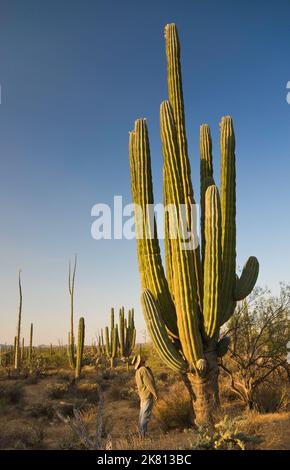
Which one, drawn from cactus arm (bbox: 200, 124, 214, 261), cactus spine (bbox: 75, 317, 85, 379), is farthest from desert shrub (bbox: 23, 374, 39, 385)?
cactus arm (bbox: 200, 124, 214, 261)

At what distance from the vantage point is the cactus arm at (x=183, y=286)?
8031 millimetres

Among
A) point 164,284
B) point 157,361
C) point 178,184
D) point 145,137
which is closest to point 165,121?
point 145,137

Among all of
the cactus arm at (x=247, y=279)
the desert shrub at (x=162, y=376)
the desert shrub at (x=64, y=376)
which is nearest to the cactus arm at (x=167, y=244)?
the cactus arm at (x=247, y=279)

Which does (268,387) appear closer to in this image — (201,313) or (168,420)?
(168,420)

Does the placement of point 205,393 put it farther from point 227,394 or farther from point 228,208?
point 228,208

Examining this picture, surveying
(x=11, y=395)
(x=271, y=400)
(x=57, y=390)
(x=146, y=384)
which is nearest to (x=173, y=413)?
(x=146, y=384)

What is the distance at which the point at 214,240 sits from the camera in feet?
26.9

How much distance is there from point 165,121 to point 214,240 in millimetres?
2713

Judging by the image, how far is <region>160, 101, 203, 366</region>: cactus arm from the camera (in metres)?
8.03

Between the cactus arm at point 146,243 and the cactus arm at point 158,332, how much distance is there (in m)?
0.54

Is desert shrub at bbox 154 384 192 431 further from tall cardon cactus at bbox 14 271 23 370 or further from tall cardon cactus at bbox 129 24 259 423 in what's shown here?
tall cardon cactus at bbox 14 271 23 370

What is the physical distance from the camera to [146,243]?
8.75 meters

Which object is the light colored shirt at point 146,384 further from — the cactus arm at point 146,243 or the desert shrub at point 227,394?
the desert shrub at point 227,394
